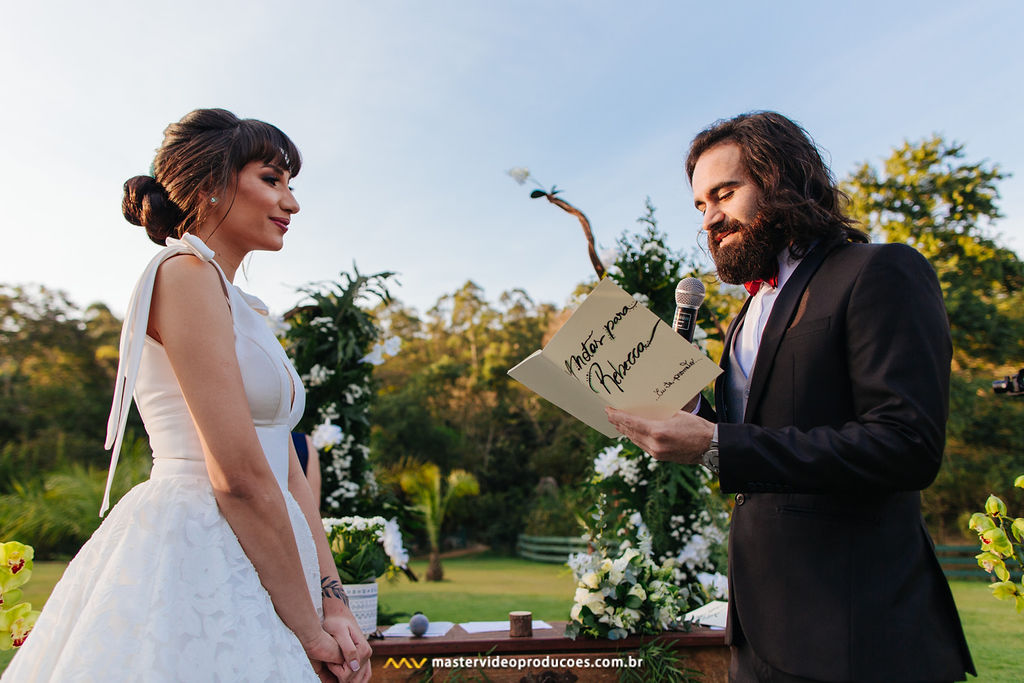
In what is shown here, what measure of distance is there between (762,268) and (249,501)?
125 centimetres

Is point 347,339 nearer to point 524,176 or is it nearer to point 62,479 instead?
point 524,176

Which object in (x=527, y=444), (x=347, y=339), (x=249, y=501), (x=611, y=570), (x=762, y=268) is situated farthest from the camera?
(x=527, y=444)

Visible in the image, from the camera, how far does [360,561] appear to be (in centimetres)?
367

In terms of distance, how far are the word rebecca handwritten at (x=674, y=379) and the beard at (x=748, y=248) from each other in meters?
0.40

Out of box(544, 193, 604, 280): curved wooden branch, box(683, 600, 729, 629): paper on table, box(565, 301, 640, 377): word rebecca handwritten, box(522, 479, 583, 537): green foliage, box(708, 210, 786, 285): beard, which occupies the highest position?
box(544, 193, 604, 280): curved wooden branch

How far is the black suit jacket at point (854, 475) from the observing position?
3.95 ft

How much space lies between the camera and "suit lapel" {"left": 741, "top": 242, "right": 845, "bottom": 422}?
4.67 ft

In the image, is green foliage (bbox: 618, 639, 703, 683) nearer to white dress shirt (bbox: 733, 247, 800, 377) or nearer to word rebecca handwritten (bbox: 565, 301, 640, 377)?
white dress shirt (bbox: 733, 247, 800, 377)

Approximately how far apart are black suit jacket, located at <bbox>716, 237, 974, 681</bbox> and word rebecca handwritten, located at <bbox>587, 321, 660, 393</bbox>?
8.5 inches

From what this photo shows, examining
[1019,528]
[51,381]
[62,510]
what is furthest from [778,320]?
[51,381]

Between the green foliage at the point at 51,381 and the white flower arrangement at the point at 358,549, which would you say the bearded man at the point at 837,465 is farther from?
the green foliage at the point at 51,381

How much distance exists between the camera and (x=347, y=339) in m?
5.23

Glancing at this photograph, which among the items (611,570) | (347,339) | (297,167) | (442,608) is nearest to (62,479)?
(442,608)

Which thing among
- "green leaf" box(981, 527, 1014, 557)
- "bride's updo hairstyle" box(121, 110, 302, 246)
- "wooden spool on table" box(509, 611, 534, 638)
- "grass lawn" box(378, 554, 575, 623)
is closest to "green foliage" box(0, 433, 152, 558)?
"grass lawn" box(378, 554, 575, 623)
